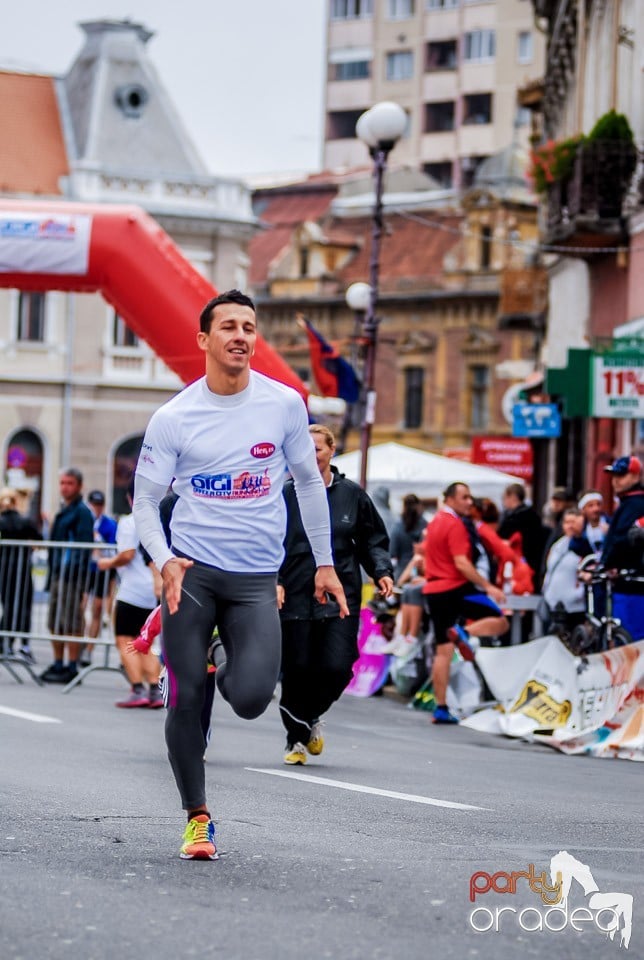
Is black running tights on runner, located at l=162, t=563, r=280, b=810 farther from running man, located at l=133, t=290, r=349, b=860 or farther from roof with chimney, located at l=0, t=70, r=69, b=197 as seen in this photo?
roof with chimney, located at l=0, t=70, r=69, b=197

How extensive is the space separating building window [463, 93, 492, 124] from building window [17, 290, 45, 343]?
1242 inches

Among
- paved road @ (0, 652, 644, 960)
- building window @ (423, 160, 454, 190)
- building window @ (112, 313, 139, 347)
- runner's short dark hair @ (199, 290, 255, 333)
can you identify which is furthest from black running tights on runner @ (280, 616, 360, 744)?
building window @ (423, 160, 454, 190)

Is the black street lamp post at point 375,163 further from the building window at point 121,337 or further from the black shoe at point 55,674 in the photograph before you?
the building window at point 121,337

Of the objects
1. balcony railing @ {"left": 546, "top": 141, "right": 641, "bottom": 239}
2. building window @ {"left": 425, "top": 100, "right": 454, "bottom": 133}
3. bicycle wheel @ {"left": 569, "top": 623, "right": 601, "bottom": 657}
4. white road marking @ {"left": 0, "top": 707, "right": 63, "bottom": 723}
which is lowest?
white road marking @ {"left": 0, "top": 707, "right": 63, "bottom": 723}

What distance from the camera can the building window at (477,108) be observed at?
85250 millimetres

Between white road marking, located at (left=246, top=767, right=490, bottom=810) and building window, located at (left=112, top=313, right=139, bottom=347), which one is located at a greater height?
building window, located at (left=112, top=313, right=139, bottom=347)

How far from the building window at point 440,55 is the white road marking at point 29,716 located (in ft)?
245

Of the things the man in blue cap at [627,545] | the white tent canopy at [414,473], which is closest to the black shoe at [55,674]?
the man in blue cap at [627,545]

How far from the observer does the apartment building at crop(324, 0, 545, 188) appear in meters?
84.1

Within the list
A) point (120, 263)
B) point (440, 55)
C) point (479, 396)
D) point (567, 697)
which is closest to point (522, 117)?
point (440, 55)

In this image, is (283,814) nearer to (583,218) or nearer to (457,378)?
(583,218)

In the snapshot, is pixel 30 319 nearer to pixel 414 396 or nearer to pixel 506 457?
pixel 414 396

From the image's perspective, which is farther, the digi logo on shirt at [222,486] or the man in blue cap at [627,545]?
the man in blue cap at [627,545]

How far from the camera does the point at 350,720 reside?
16.4 metres
